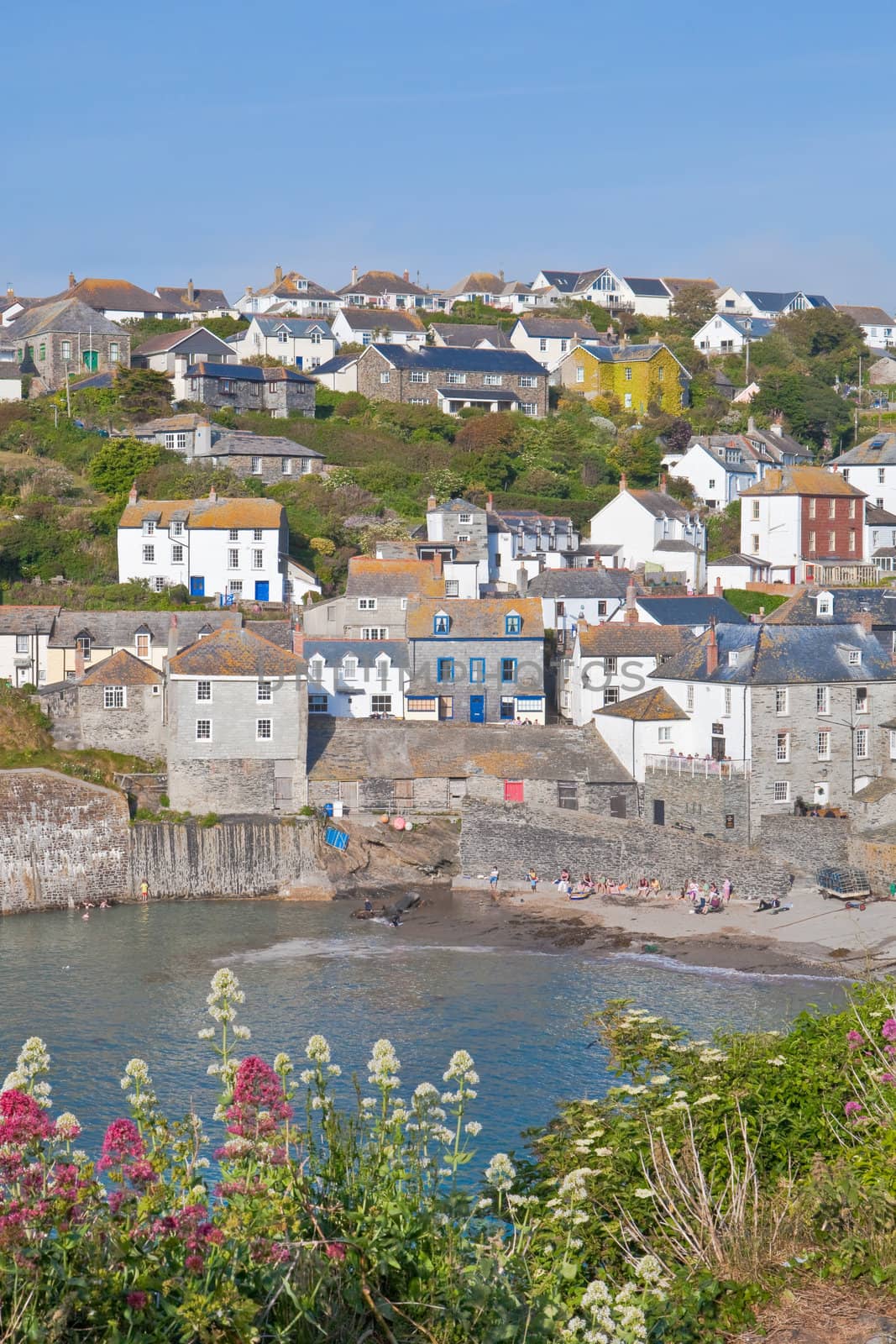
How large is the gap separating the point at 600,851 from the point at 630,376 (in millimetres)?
45834

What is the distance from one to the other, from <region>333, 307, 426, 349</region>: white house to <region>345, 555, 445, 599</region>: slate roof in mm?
33342

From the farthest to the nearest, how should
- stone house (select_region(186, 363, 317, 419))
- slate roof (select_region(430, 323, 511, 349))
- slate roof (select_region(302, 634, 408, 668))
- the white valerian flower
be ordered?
slate roof (select_region(430, 323, 511, 349))
stone house (select_region(186, 363, 317, 419))
slate roof (select_region(302, 634, 408, 668))
the white valerian flower

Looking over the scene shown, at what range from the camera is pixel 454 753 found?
139 ft

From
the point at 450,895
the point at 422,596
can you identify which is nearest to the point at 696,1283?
the point at 450,895

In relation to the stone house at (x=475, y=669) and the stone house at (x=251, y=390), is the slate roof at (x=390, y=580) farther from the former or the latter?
the stone house at (x=251, y=390)

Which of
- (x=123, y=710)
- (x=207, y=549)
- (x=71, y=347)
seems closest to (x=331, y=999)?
(x=123, y=710)

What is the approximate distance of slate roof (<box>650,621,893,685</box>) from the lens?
39281 mm

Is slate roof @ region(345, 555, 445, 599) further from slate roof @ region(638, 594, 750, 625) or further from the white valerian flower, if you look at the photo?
the white valerian flower

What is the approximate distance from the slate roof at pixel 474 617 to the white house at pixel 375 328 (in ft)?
121

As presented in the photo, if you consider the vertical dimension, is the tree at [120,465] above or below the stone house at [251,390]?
below

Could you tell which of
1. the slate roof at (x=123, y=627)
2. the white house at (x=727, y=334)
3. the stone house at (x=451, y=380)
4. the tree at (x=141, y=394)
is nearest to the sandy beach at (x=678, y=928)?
the slate roof at (x=123, y=627)

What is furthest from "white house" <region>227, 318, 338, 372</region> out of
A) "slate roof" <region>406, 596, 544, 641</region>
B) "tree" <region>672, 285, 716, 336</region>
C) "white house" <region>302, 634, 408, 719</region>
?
"white house" <region>302, 634, 408, 719</region>

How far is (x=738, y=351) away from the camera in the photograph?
88000 mm

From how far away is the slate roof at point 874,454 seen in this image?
6538cm
